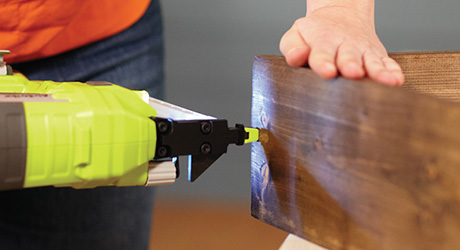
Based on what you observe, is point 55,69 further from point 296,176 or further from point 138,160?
point 296,176

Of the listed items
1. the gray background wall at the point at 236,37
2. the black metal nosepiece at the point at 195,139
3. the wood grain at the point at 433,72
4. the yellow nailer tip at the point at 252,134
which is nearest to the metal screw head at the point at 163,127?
the black metal nosepiece at the point at 195,139

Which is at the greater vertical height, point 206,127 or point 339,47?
point 339,47

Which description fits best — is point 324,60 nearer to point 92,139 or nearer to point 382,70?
point 382,70

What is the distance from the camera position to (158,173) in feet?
2.15

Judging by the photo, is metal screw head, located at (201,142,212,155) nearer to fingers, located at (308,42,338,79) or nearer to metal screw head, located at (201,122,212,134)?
metal screw head, located at (201,122,212,134)

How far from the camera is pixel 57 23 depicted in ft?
2.67

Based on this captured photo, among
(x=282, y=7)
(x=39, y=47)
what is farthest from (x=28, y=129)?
(x=282, y=7)

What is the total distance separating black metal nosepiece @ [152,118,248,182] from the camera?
649mm

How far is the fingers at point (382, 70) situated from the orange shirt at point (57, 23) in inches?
18.5

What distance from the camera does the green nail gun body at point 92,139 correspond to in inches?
22.4

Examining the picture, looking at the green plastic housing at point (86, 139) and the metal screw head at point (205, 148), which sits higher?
the green plastic housing at point (86, 139)

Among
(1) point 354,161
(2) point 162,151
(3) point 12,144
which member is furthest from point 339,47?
(3) point 12,144

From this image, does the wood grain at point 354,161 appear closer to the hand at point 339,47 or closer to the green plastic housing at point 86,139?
the hand at point 339,47

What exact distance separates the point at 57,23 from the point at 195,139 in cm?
33
